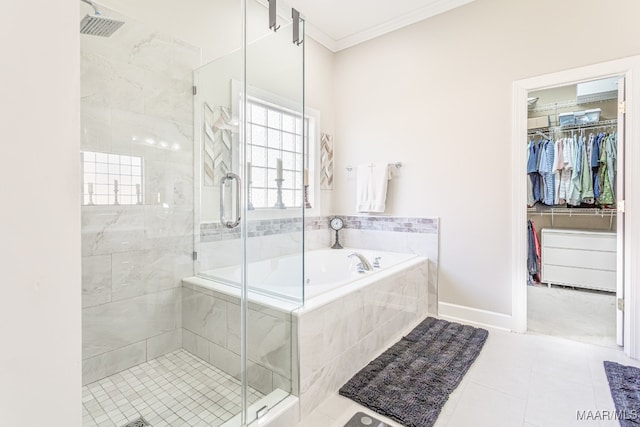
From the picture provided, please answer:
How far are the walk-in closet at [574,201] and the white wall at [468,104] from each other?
3.27 feet

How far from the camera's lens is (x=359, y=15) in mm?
3107

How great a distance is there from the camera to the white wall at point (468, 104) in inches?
93.3

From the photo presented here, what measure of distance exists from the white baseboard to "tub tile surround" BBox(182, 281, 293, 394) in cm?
188

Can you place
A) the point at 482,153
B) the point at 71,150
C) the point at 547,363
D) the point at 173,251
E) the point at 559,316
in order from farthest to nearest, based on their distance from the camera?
the point at 559,316 → the point at 482,153 → the point at 173,251 → the point at 547,363 → the point at 71,150

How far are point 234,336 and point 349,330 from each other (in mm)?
694

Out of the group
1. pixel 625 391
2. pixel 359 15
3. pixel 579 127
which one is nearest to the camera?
pixel 625 391

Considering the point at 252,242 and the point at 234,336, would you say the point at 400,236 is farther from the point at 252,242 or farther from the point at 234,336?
the point at 234,336

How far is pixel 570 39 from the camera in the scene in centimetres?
235

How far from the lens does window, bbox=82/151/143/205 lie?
1.83 m

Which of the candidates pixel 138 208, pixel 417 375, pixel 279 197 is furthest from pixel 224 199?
pixel 417 375

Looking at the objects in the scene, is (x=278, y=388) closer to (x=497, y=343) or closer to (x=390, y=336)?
(x=390, y=336)

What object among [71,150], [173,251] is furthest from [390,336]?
[71,150]

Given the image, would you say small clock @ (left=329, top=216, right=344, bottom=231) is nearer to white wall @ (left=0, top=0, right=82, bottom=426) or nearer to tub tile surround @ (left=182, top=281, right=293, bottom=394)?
tub tile surround @ (left=182, top=281, right=293, bottom=394)

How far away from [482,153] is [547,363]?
5.48 ft
